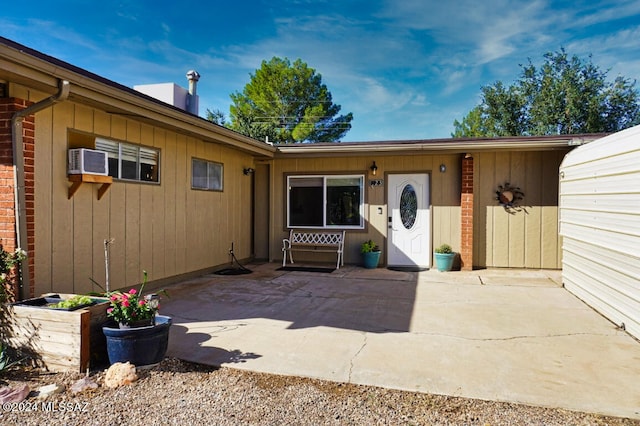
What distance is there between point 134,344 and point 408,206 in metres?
6.23

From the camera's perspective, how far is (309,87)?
2016 cm

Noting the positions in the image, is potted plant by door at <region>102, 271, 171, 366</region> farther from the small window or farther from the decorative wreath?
the decorative wreath

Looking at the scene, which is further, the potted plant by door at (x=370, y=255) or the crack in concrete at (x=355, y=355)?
the potted plant by door at (x=370, y=255)

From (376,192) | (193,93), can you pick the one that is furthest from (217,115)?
(376,192)

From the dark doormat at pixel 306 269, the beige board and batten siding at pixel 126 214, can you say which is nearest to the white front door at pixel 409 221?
the dark doormat at pixel 306 269

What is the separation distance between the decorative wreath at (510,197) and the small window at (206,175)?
549 cm

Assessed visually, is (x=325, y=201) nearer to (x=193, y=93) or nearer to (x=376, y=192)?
(x=376, y=192)

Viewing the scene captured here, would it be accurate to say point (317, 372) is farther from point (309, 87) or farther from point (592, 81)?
point (592, 81)

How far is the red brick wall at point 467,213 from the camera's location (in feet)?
24.9

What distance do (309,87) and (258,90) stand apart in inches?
106

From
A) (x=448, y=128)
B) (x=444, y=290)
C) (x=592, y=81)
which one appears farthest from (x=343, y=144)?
(x=448, y=128)

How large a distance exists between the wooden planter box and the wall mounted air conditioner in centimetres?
174

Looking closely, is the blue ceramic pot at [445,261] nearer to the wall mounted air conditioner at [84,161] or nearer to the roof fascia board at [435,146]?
the roof fascia board at [435,146]

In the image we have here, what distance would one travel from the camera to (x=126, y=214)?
17.2 feet
